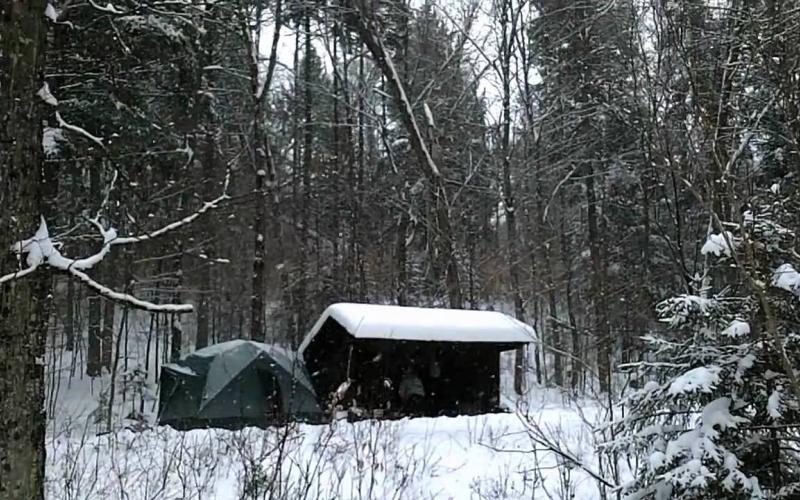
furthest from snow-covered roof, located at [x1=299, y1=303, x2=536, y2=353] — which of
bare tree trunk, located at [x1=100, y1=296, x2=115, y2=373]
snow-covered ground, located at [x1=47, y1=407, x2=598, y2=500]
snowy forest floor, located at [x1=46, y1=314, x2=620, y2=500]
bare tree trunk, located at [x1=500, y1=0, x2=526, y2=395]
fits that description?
bare tree trunk, located at [x1=100, y1=296, x2=115, y2=373]

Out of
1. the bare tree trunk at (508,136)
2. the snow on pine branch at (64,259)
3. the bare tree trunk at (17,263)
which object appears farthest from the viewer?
the bare tree trunk at (508,136)

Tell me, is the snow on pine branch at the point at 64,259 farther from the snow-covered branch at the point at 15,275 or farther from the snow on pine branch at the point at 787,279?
the snow on pine branch at the point at 787,279

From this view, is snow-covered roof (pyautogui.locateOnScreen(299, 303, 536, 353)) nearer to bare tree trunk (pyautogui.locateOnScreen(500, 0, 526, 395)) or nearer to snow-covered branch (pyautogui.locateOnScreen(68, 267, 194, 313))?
bare tree trunk (pyautogui.locateOnScreen(500, 0, 526, 395))

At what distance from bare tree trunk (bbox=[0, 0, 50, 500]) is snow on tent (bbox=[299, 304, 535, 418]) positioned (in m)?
6.30

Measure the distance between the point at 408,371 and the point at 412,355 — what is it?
309mm

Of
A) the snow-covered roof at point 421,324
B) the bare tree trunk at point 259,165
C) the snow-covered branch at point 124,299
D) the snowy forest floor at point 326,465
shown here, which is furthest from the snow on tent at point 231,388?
the snow-covered branch at point 124,299

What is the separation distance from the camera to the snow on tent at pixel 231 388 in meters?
9.88

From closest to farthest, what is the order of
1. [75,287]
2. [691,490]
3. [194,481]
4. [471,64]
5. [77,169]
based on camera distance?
1. [691,490]
2. [194,481]
3. [77,169]
4. [471,64]
5. [75,287]

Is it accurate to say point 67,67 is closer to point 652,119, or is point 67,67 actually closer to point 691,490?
point 652,119

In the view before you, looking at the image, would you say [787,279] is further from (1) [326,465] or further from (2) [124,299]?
(1) [326,465]

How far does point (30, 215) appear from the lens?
3283 mm

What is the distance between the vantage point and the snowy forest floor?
4.28m

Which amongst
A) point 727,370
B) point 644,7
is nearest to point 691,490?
point 727,370

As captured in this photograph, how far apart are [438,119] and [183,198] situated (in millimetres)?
6546
